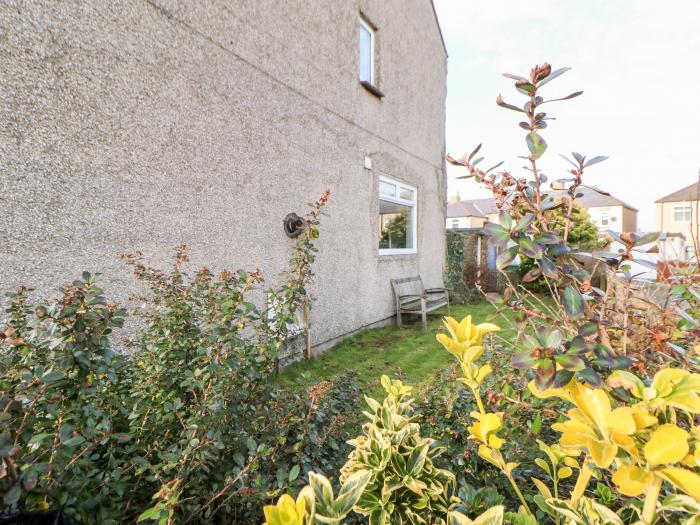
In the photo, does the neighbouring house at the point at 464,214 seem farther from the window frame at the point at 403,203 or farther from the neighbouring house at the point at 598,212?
the window frame at the point at 403,203

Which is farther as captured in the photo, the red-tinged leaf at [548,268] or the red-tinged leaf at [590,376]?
the red-tinged leaf at [548,268]

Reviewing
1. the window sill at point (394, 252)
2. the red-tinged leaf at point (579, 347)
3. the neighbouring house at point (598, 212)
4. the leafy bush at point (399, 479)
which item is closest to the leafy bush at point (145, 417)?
the leafy bush at point (399, 479)

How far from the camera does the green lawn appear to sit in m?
4.46

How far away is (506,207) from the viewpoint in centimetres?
121

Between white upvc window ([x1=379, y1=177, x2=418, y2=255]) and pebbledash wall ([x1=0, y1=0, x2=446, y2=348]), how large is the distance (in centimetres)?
37

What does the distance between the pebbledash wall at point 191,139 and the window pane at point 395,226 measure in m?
0.40

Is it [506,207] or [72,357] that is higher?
[506,207]

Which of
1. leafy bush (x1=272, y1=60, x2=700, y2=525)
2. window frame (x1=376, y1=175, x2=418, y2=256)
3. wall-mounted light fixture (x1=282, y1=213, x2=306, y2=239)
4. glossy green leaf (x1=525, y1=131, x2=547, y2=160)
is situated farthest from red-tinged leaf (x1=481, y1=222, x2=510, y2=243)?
window frame (x1=376, y1=175, x2=418, y2=256)

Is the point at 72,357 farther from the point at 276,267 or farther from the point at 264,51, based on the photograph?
the point at 264,51

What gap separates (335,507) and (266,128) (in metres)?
4.23

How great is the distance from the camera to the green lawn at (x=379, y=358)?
175 inches

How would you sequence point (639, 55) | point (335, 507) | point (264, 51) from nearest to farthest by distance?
1. point (335, 507)
2. point (264, 51)
3. point (639, 55)

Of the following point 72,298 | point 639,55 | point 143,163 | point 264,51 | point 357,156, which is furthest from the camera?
point 357,156

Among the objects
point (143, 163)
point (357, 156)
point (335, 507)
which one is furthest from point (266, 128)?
point (335, 507)
